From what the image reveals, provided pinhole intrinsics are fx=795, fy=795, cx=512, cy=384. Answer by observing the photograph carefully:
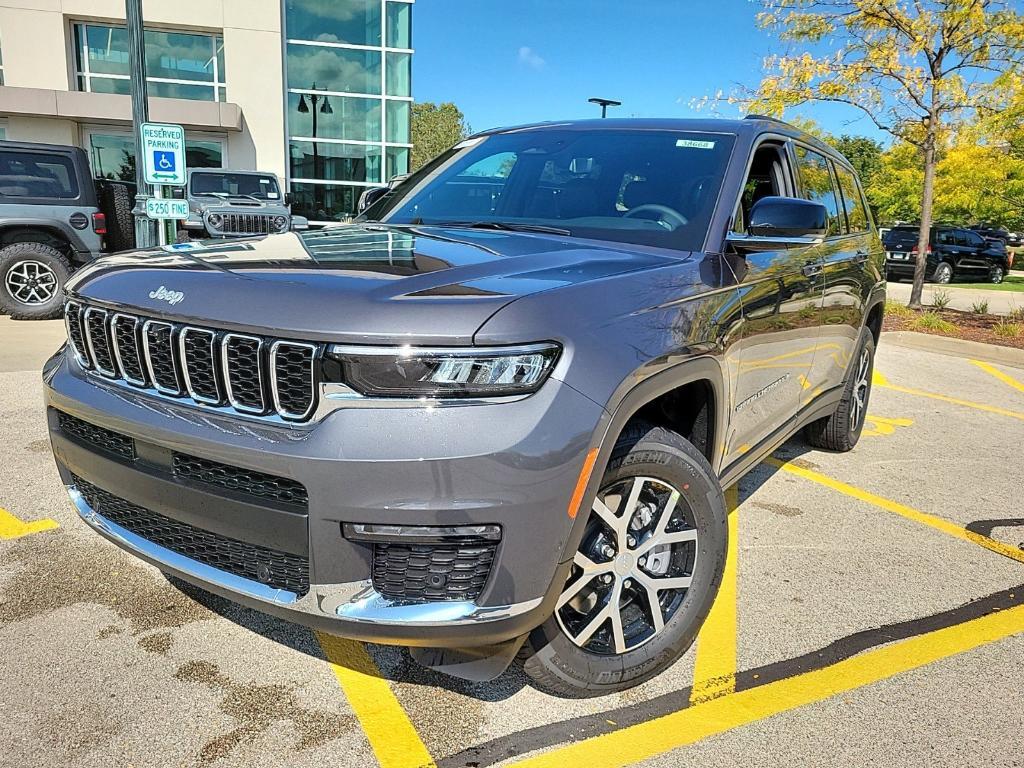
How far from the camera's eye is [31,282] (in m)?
9.50

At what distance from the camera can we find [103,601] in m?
3.01

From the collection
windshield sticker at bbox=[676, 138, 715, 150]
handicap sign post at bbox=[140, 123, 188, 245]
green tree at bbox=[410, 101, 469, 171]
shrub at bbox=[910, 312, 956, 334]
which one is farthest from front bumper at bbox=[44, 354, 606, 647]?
green tree at bbox=[410, 101, 469, 171]

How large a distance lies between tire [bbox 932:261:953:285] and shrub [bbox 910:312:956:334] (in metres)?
12.2

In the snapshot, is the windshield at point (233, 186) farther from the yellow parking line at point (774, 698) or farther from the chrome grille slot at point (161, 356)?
the yellow parking line at point (774, 698)

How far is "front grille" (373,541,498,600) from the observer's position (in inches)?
76.3

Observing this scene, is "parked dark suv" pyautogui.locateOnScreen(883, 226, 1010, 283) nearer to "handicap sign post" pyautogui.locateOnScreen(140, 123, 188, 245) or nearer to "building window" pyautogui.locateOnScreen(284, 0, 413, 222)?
"building window" pyautogui.locateOnScreen(284, 0, 413, 222)

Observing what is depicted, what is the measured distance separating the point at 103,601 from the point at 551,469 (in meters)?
2.06

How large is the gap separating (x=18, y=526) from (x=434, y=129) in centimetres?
6992

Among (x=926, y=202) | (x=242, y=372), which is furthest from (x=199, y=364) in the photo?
(x=926, y=202)

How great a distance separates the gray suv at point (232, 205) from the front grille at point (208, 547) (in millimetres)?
10999

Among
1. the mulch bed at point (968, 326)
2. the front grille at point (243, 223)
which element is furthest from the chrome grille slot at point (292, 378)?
the front grille at point (243, 223)

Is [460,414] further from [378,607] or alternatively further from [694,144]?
[694,144]

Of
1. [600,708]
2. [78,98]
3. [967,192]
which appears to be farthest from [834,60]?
[967,192]

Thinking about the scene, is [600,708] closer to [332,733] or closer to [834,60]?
[332,733]
